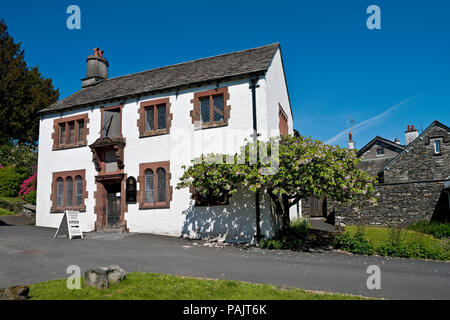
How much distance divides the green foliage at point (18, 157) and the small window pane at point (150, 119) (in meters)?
16.3

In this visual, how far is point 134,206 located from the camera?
16875mm

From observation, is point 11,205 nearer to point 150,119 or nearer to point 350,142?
point 150,119

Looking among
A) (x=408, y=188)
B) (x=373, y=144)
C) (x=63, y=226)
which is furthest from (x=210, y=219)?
(x=373, y=144)

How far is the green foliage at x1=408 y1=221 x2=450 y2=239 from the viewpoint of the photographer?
1678 centimetres

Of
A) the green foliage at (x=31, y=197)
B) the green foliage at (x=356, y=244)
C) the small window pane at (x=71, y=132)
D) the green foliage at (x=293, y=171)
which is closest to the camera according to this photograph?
the green foliage at (x=293, y=171)

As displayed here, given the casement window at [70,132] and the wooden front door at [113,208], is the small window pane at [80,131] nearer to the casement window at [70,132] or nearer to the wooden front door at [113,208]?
the casement window at [70,132]

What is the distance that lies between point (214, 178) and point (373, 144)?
31.2 meters

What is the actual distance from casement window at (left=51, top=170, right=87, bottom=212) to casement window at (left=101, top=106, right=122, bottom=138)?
2.64 m

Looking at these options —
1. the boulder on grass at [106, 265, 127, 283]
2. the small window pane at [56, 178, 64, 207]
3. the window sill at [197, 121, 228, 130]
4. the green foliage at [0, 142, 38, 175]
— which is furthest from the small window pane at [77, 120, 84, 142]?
the boulder on grass at [106, 265, 127, 283]

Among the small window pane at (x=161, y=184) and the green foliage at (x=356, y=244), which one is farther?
the small window pane at (x=161, y=184)

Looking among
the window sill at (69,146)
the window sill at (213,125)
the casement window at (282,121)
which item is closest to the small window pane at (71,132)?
the window sill at (69,146)

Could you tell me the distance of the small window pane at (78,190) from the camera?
1841 centimetres

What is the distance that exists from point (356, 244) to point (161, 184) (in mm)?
9302
